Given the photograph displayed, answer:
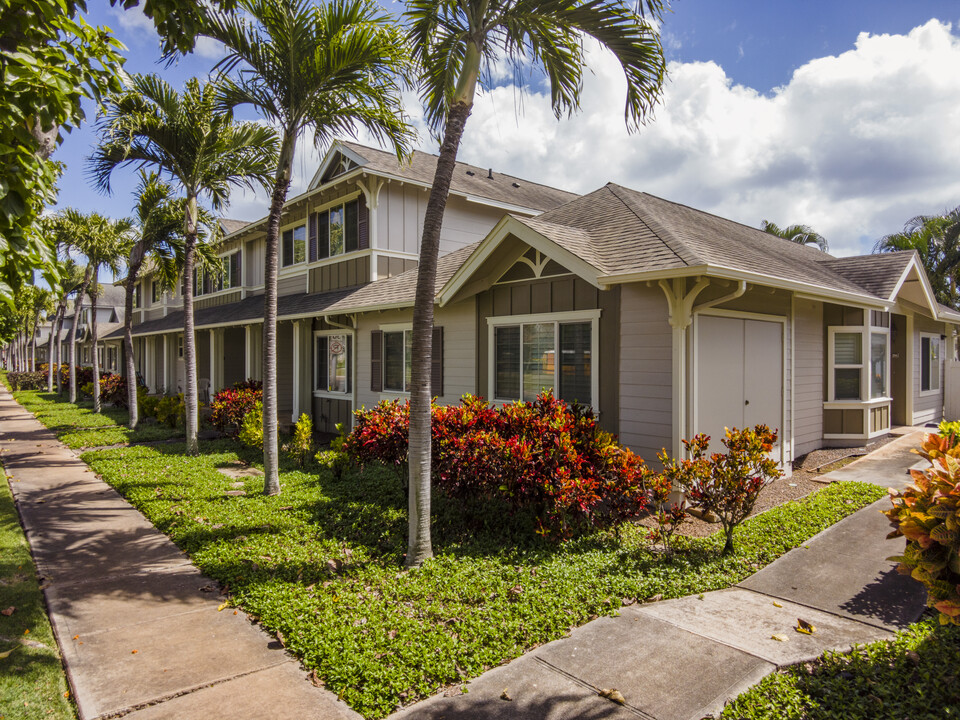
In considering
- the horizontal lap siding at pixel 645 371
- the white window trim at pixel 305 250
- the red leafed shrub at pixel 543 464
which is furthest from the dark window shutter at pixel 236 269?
the horizontal lap siding at pixel 645 371

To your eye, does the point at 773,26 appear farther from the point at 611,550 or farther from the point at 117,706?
the point at 117,706

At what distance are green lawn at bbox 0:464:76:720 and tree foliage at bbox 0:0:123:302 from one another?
253 centimetres

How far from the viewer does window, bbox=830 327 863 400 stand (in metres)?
12.1

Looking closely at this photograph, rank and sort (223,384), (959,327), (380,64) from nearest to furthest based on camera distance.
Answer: (380,64) → (959,327) → (223,384)

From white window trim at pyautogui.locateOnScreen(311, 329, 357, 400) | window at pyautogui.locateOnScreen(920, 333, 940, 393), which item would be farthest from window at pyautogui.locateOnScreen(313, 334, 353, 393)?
window at pyautogui.locateOnScreen(920, 333, 940, 393)

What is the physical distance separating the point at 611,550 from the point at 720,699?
274cm

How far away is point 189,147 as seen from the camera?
11609 millimetres

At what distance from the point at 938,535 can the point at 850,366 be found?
10.3 meters

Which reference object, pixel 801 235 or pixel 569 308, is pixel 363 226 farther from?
pixel 801 235

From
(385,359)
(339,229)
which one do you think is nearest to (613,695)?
(385,359)

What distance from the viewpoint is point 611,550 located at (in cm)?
635

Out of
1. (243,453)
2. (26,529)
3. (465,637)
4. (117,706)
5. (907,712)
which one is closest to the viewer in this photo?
(907,712)

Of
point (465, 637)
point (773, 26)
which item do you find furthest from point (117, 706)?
point (773, 26)

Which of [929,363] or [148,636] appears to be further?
[929,363]
